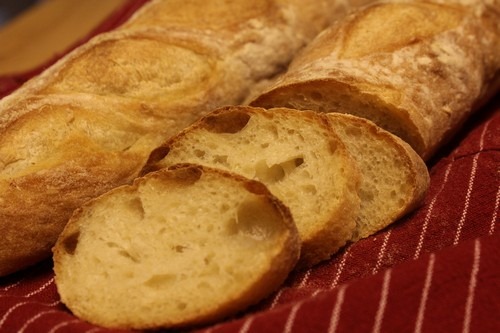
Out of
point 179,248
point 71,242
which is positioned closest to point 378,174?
point 179,248

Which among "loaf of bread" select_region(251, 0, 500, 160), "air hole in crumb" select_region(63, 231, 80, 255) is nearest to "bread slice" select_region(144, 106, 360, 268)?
"loaf of bread" select_region(251, 0, 500, 160)

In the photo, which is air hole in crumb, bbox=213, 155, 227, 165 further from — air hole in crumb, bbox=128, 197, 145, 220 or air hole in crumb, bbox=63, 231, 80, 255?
air hole in crumb, bbox=63, 231, 80, 255

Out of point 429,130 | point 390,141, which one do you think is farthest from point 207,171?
point 429,130

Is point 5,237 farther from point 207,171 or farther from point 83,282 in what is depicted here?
point 207,171

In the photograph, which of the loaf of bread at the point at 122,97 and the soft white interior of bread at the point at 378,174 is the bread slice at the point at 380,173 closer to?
the soft white interior of bread at the point at 378,174

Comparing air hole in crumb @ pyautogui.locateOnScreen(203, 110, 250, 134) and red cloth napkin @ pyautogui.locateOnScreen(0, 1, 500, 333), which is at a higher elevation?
air hole in crumb @ pyautogui.locateOnScreen(203, 110, 250, 134)

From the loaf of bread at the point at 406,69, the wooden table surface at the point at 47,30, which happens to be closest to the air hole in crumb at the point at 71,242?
the loaf of bread at the point at 406,69
